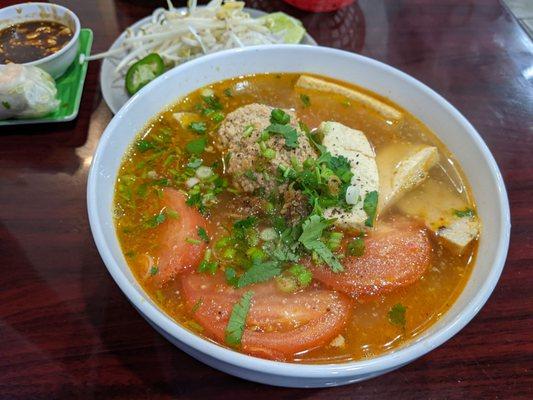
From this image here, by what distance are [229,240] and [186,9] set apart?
5.98 ft

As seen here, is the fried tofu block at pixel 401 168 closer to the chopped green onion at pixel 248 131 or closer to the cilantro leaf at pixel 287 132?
the cilantro leaf at pixel 287 132

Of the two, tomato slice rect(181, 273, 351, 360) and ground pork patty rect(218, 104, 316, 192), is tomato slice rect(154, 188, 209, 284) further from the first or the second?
ground pork patty rect(218, 104, 316, 192)

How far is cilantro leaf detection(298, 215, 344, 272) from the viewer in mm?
1339

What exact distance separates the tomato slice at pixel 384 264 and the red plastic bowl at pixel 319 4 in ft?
5.65

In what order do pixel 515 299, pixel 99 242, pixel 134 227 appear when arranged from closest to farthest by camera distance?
1. pixel 99 242
2. pixel 134 227
3. pixel 515 299

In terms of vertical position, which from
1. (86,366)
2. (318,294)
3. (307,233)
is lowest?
(86,366)

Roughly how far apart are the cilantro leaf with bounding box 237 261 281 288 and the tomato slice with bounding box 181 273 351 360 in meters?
0.02

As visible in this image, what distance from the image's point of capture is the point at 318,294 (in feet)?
4.33

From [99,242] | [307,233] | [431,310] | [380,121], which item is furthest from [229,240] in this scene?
[380,121]

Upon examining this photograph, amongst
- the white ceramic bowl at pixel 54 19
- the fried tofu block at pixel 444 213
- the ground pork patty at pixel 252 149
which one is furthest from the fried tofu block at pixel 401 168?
the white ceramic bowl at pixel 54 19

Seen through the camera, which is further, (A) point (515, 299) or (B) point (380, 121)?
(B) point (380, 121)

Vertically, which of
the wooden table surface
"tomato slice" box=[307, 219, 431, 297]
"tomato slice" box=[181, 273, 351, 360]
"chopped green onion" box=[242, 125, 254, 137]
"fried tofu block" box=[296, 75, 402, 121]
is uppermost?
"fried tofu block" box=[296, 75, 402, 121]

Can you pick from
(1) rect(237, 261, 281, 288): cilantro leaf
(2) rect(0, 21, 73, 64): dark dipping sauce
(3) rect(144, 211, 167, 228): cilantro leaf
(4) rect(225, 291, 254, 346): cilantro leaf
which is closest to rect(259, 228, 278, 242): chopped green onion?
(1) rect(237, 261, 281, 288): cilantro leaf

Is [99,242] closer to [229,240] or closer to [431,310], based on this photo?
[229,240]
